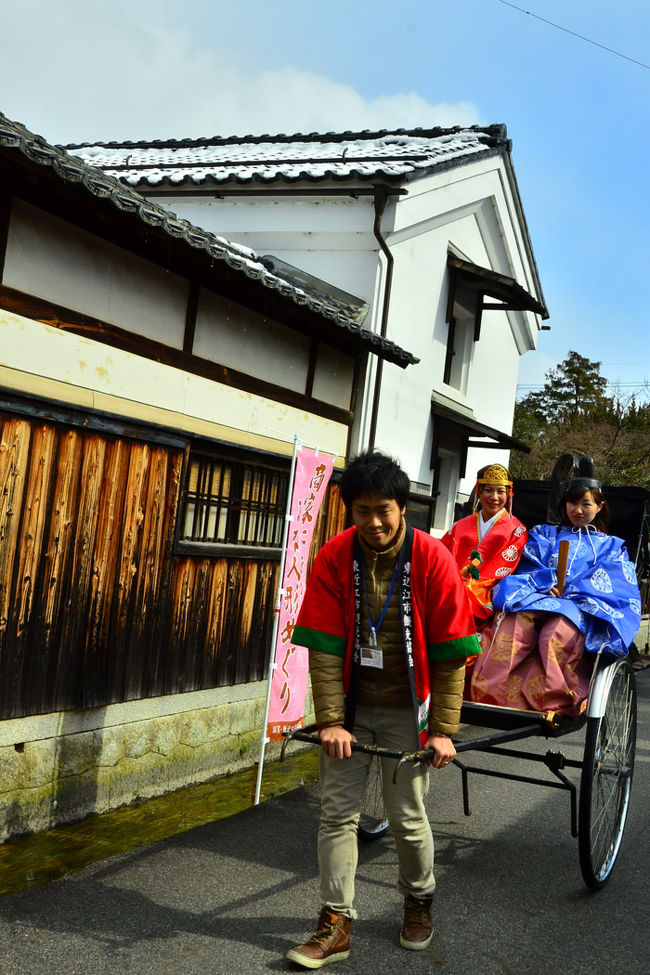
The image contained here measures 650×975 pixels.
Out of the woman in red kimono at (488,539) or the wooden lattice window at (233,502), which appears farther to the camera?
the wooden lattice window at (233,502)

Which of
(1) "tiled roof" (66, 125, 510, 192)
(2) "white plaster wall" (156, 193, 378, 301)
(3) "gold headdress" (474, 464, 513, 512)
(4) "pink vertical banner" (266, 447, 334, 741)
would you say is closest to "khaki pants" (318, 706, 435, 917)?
(3) "gold headdress" (474, 464, 513, 512)

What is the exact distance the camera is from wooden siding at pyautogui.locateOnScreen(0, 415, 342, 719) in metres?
5.04

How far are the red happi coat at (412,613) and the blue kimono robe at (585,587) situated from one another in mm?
1369

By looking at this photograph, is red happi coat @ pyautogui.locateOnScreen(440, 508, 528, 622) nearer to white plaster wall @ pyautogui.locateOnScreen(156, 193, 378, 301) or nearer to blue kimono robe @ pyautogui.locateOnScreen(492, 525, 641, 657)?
blue kimono robe @ pyautogui.locateOnScreen(492, 525, 641, 657)

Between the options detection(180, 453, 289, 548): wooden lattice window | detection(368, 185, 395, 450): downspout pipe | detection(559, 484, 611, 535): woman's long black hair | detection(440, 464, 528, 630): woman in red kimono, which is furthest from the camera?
detection(368, 185, 395, 450): downspout pipe

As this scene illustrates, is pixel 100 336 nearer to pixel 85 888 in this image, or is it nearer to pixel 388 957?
pixel 85 888

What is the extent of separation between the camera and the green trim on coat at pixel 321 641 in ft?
12.4

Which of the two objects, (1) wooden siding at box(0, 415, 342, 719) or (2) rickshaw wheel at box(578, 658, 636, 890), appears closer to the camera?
(2) rickshaw wheel at box(578, 658, 636, 890)

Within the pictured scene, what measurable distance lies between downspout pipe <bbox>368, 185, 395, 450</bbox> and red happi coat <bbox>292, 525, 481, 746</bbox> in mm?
5458

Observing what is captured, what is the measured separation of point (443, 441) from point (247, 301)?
5.67 m

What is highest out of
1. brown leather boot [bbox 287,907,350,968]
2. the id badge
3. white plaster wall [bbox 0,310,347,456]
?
white plaster wall [bbox 0,310,347,456]

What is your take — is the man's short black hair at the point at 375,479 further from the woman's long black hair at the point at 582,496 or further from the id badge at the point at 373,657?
the woman's long black hair at the point at 582,496

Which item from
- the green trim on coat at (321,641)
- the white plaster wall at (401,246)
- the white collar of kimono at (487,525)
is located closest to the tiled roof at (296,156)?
the white plaster wall at (401,246)

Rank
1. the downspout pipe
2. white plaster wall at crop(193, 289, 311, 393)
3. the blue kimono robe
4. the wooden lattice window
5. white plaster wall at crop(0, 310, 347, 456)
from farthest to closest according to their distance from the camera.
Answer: the downspout pipe → white plaster wall at crop(193, 289, 311, 393) → the wooden lattice window → white plaster wall at crop(0, 310, 347, 456) → the blue kimono robe
